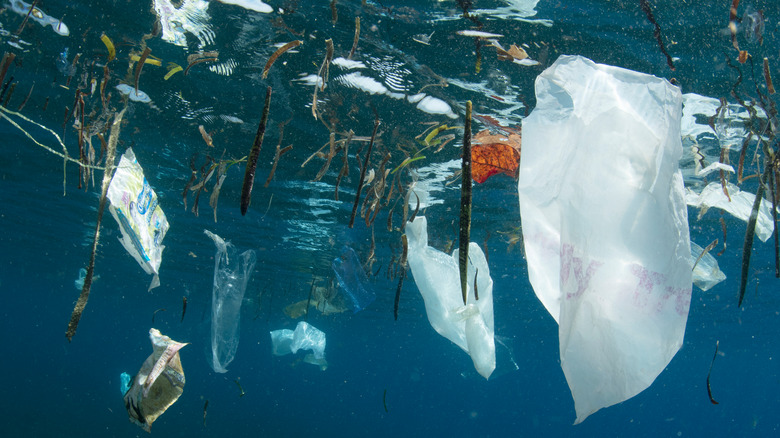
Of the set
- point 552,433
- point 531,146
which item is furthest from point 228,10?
point 552,433

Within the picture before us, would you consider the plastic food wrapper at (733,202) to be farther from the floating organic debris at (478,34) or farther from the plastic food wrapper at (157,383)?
the plastic food wrapper at (157,383)

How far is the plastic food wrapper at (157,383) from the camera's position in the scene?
73.3 inches

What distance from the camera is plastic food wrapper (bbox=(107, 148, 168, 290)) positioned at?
82.1 inches

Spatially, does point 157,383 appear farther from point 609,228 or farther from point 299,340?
point 299,340

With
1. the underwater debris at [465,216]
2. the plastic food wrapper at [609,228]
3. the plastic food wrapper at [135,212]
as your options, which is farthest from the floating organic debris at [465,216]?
the plastic food wrapper at [135,212]

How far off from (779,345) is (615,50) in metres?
38.6

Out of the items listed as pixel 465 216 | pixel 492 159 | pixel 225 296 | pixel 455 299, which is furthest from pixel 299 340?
pixel 465 216

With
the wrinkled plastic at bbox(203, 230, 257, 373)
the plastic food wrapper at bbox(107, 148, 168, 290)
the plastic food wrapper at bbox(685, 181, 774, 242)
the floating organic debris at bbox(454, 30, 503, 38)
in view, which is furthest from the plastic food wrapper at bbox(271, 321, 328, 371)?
the plastic food wrapper at bbox(685, 181, 774, 242)

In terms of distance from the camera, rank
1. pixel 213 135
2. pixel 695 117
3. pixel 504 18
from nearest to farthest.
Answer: pixel 504 18
pixel 695 117
pixel 213 135

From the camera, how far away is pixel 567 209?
202 centimetres

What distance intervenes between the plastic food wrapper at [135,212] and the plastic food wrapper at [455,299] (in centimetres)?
238

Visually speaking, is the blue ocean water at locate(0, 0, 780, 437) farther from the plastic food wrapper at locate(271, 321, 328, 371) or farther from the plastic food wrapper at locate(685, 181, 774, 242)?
the plastic food wrapper at locate(271, 321, 328, 371)

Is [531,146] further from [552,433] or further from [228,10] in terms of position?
[552,433]

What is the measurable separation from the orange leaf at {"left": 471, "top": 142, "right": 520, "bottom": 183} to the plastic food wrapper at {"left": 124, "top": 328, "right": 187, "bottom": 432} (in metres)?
3.23
